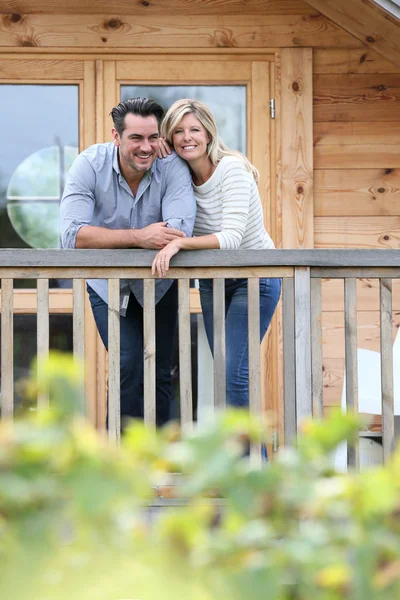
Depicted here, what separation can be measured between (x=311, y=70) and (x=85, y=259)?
217cm

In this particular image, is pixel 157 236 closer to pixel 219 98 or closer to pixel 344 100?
pixel 219 98

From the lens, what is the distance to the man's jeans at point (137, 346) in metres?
3.69

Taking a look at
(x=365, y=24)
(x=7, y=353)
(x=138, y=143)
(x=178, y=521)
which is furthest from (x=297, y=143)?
(x=178, y=521)

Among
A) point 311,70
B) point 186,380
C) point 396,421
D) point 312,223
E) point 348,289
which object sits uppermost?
point 311,70

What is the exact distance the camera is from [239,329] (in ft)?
11.7

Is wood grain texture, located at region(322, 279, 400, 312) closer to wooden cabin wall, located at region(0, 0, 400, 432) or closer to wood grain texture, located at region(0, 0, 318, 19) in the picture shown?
wooden cabin wall, located at region(0, 0, 400, 432)

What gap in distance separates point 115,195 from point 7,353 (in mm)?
779

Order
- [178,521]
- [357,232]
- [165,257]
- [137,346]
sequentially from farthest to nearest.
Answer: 1. [357,232]
2. [137,346]
3. [165,257]
4. [178,521]

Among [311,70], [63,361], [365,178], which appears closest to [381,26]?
[311,70]

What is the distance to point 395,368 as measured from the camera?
14.8 ft

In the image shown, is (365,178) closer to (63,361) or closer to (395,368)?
(395,368)

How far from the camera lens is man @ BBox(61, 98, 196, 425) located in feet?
11.6

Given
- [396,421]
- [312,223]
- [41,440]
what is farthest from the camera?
[312,223]

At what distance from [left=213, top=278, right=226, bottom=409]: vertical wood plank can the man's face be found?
1.98 ft
